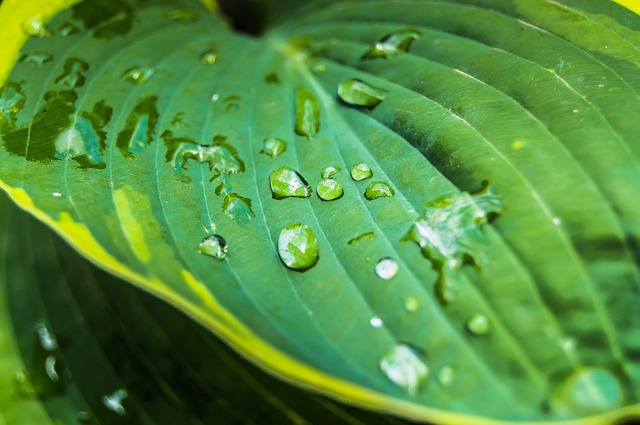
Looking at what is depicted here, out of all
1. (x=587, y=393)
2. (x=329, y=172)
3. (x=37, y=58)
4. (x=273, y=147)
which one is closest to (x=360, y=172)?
(x=329, y=172)

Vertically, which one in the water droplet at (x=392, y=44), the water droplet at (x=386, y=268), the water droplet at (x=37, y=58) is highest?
the water droplet at (x=392, y=44)

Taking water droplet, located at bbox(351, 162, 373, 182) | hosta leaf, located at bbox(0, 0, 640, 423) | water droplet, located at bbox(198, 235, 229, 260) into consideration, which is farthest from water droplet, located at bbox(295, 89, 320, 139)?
water droplet, located at bbox(198, 235, 229, 260)

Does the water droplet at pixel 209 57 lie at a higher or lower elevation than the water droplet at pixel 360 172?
lower

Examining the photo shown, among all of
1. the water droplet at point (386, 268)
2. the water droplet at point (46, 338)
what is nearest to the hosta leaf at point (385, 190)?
the water droplet at point (386, 268)

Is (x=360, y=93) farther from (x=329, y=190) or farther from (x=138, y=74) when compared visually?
(x=138, y=74)

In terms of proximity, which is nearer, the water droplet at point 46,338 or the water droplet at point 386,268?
the water droplet at point 386,268

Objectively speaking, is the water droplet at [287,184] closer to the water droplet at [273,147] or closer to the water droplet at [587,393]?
the water droplet at [273,147]

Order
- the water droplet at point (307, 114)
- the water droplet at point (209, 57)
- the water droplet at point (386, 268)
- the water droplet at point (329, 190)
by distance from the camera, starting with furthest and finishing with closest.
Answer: the water droplet at point (209, 57)
the water droplet at point (307, 114)
the water droplet at point (329, 190)
the water droplet at point (386, 268)
